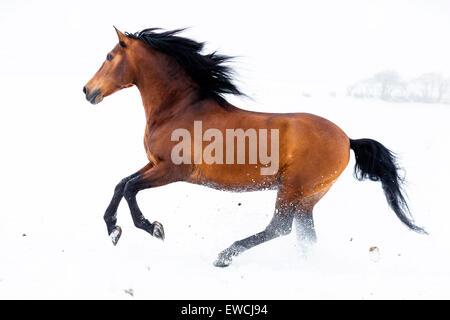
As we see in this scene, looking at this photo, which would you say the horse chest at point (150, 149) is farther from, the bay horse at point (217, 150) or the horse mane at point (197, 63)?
the horse mane at point (197, 63)

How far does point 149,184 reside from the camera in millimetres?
4023

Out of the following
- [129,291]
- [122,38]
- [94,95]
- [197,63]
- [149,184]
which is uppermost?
[122,38]

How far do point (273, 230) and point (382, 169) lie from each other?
1184mm

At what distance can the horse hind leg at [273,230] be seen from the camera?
13.1 ft

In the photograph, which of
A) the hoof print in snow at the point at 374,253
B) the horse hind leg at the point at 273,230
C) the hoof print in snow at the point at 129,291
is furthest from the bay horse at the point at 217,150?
the hoof print in snow at the point at 129,291

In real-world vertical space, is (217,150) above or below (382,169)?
above

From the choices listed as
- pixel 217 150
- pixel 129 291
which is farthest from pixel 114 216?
pixel 217 150

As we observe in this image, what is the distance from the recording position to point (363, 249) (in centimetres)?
483

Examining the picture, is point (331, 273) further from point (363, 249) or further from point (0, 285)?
point (0, 285)

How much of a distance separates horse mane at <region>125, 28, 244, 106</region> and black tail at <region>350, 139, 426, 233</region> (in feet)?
4.04

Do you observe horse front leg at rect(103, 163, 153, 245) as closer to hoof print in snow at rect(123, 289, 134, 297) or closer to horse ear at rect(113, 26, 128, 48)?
hoof print in snow at rect(123, 289, 134, 297)

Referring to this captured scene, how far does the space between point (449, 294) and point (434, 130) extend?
7.42m

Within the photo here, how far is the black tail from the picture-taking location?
14.2ft

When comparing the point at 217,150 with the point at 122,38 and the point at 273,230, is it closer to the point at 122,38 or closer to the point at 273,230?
the point at 273,230
